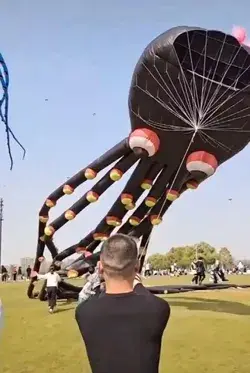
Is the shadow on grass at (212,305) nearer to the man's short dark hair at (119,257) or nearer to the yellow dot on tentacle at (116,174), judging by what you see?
the yellow dot on tentacle at (116,174)

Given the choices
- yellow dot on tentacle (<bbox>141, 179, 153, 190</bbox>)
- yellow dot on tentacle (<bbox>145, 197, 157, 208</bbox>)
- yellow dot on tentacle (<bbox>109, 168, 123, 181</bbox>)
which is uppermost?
yellow dot on tentacle (<bbox>109, 168, 123, 181</bbox>)

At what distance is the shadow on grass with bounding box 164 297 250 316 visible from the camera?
55.4 ft

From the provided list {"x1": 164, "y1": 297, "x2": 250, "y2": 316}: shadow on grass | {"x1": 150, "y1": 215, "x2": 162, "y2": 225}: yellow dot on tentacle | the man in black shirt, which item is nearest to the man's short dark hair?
the man in black shirt

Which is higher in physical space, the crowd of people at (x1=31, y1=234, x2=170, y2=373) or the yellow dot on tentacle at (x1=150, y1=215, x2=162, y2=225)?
the yellow dot on tentacle at (x1=150, y1=215, x2=162, y2=225)

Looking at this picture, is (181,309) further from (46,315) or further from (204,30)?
(204,30)

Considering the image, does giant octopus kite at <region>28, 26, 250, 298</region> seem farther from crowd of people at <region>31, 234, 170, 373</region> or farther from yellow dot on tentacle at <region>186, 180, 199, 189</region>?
crowd of people at <region>31, 234, 170, 373</region>

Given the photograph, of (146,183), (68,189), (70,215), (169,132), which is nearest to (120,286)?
(169,132)

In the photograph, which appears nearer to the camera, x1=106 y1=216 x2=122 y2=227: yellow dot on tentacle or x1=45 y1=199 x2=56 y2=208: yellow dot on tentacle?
x1=106 y1=216 x2=122 y2=227: yellow dot on tentacle

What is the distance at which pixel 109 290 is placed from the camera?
329cm

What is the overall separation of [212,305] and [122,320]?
15.9 m

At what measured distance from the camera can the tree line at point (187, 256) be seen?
11794 centimetres

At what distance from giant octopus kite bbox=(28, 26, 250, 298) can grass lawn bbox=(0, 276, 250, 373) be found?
9.78 ft

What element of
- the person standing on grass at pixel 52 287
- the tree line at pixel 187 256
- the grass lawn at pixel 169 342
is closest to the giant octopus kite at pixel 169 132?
the person standing on grass at pixel 52 287

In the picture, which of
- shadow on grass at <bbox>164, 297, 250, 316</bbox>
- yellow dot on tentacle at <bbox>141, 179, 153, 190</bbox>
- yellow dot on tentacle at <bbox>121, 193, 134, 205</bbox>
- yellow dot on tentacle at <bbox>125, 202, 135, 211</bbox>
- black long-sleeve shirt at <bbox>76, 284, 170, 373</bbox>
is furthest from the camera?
yellow dot on tentacle at <bbox>125, 202, 135, 211</bbox>
